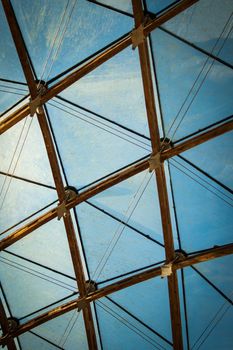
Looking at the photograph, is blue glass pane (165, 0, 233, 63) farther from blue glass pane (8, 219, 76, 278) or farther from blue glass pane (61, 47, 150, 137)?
blue glass pane (8, 219, 76, 278)

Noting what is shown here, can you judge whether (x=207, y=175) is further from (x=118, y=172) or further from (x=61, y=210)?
(x=61, y=210)

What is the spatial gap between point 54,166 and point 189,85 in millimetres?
6385

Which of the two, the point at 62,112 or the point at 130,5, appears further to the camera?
the point at 62,112

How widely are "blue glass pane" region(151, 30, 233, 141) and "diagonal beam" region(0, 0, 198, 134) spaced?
0.66 m

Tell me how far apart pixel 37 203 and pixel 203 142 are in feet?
26.3

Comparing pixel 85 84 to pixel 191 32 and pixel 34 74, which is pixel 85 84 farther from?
pixel 191 32

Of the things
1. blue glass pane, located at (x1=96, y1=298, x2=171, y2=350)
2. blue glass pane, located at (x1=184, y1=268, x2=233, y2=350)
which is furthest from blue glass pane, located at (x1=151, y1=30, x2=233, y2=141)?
blue glass pane, located at (x1=96, y1=298, x2=171, y2=350)

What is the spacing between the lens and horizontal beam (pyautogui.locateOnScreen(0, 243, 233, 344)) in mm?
16359

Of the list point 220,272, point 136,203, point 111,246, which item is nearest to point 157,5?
point 136,203

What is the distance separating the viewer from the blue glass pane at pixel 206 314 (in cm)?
1747

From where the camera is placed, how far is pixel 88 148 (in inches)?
675

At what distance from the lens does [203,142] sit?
15008 millimetres

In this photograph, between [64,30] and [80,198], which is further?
[80,198]

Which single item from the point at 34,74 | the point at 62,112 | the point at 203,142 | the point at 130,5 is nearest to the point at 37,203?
the point at 62,112
